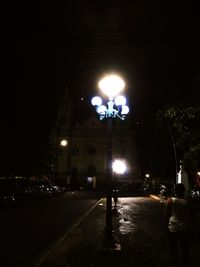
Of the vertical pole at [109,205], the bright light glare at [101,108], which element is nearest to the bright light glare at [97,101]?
the bright light glare at [101,108]

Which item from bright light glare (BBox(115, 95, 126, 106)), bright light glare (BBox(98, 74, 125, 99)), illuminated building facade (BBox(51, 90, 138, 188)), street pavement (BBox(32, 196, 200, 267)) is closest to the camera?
street pavement (BBox(32, 196, 200, 267))

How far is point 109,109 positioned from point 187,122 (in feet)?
13.0

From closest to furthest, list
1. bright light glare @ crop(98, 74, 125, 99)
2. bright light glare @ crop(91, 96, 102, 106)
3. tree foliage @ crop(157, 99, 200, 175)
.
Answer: bright light glare @ crop(98, 74, 125, 99)
bright light glare @ crop(91, 96, 102, 106)
tree foliage @ crop(157, 99, 200, 175)

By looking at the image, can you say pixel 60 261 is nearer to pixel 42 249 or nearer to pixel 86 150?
pixel 42 249

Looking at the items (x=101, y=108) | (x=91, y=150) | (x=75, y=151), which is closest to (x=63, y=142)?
(x=75, y=151)

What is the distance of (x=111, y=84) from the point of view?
9961 mm

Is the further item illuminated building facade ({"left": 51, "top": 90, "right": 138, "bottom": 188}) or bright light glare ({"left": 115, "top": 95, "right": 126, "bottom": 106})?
illuminated building facade ({"left": 51, "top": 90, "right": 138, "bottom": 188})

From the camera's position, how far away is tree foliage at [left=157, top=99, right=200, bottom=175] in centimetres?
1219

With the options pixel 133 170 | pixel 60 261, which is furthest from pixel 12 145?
pixel 133 170

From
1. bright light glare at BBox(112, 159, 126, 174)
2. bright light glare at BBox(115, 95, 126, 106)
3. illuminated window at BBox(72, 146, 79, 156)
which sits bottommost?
bright light glare at BBox(115, 95, 126, 106)

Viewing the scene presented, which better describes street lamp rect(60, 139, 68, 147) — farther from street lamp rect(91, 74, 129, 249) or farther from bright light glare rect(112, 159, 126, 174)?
street lamp rect(91, 74, 129, 249)

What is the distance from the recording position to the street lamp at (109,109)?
9.34m

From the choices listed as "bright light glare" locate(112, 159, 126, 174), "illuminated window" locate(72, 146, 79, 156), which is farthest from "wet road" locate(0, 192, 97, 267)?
"illuminated window" locate(72, 146, 79, 156)

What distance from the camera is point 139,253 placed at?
8.16m
